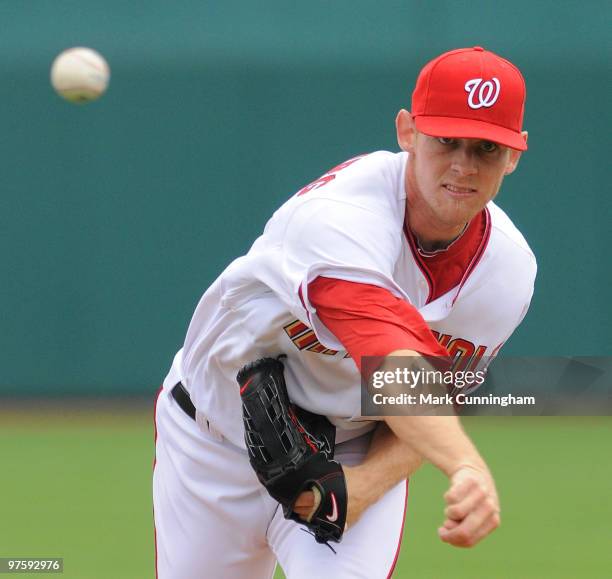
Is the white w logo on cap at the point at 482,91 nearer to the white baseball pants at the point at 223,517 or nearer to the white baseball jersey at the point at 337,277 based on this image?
the white baseball jersey at the point at 337,277

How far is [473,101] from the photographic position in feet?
8.68

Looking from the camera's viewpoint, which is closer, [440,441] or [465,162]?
[440,441]

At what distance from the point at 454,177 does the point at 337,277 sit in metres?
0.43

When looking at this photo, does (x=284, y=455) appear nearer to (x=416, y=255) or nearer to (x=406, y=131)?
(x=416, y=255)

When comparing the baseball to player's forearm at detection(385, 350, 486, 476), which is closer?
player's forearm at detection(385, 350, 486, 476)

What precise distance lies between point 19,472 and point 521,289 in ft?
16.5

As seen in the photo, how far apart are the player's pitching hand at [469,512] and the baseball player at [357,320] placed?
0.16 feet

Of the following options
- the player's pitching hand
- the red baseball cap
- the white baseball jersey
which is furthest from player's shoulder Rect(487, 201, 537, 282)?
the player's pitching hand

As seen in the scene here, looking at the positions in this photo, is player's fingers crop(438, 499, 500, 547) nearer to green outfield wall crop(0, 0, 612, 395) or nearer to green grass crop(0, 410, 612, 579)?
green grass crop(0, 410, 612, 579)

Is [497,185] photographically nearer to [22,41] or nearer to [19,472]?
[19,472]

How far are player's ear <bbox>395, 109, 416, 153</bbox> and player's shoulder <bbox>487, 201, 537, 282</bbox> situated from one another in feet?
0.84

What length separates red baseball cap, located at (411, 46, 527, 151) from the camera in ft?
8.64

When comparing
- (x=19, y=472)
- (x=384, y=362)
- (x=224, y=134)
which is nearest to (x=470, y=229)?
(x=384, y=362)

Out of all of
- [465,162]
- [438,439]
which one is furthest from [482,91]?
[438,439]
